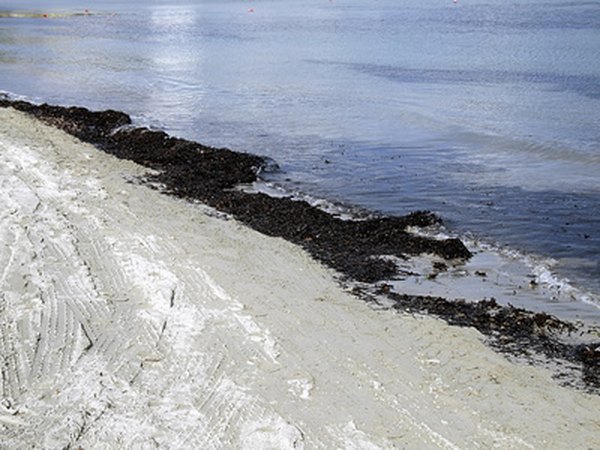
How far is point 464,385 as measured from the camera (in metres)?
6.93

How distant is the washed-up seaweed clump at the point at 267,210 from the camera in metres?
11.0

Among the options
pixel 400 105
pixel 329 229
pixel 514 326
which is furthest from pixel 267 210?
pixel 400 105

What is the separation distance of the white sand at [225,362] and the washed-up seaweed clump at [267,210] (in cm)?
87

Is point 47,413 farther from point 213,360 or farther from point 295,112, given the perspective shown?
point 295,112

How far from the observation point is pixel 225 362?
711 centimetres

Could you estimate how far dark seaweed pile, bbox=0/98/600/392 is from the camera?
8.48 metres

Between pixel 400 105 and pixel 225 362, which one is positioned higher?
pixel 400 105

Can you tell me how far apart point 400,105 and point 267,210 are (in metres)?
13.1

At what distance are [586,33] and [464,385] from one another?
45006 mm

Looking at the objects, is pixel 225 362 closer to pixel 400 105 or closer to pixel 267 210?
pixel 267 210

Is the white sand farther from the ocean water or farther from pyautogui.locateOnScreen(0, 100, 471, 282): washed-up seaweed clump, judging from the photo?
the ocean water

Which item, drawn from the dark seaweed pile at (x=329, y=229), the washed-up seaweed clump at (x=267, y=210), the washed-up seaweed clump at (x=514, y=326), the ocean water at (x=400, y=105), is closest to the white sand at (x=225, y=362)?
the washed-up seaweed clump at (x=514, y=326)

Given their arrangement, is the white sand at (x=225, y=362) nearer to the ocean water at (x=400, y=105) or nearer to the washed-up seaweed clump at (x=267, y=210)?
the washed-up seaweed clump at (x=267, y=210)

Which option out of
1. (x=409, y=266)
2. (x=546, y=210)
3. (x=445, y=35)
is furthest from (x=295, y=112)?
(x=445, y=35)
